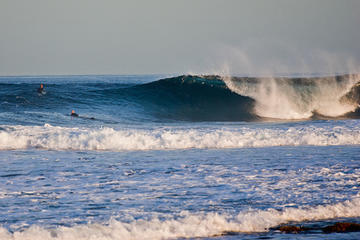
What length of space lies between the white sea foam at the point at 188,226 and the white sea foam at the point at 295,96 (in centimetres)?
1537

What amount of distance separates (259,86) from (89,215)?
66.5 ft

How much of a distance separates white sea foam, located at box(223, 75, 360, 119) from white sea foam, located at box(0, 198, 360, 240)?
15.4 metres

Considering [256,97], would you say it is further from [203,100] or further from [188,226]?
[188,226]

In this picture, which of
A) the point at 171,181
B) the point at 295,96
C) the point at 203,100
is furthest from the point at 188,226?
the point at 295,96

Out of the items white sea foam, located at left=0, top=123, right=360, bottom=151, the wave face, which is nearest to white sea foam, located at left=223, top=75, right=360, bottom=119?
the wave face

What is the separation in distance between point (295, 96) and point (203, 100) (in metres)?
4.80

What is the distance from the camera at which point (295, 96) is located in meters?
23.6

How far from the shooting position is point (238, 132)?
12852mm

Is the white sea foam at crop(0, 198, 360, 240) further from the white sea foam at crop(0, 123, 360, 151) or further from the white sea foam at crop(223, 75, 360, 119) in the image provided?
the white sea foam at crop(223, 75, 360, 119)

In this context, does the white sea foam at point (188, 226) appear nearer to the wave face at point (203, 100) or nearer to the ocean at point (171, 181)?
the ocean at point (171, 181)

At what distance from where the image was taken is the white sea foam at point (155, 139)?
1130cm

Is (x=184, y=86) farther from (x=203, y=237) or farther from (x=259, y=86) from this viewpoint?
(x=203, y=237)

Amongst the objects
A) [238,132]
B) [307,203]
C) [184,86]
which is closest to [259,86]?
[184,86]

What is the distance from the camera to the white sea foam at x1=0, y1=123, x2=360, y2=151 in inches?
445
